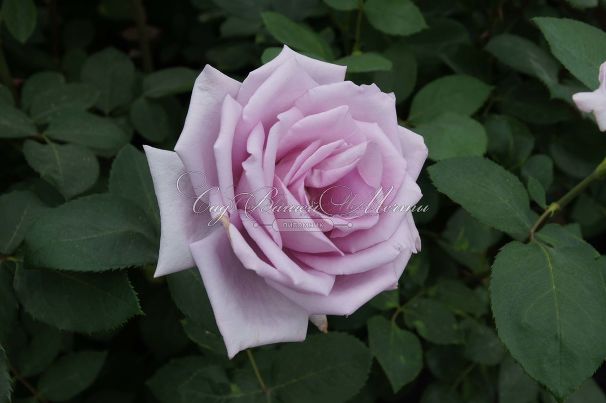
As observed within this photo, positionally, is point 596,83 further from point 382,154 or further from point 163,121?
point 163,121

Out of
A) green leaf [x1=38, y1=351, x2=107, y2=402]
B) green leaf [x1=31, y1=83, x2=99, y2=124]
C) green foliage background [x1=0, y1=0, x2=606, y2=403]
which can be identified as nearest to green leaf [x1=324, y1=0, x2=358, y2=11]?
green foliage background [x1=0, y1=0, x2=606, y2=403]

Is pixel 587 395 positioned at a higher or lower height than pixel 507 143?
lower

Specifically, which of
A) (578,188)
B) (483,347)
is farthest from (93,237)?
(483,347)

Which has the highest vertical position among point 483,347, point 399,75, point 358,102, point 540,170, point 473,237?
point 358,102

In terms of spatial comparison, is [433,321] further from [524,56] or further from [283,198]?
[283,198]

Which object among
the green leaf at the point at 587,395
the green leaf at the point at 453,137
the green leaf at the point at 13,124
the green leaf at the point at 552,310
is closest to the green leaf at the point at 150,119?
the green leaf at the point at 13,124

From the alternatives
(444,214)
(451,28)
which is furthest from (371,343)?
(451,28)

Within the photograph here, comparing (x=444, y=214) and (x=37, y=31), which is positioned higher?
(x=37, y=31)
